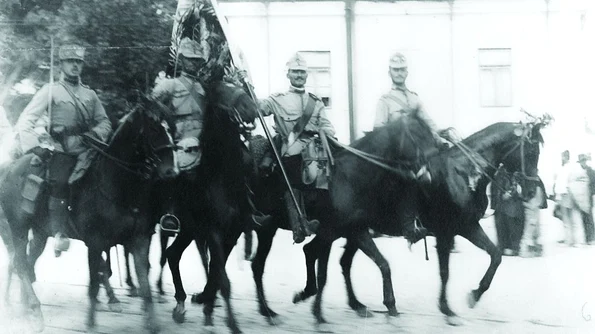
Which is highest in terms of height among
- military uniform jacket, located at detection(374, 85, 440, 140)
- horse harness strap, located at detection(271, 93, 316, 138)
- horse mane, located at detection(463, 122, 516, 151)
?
military uniform jacket, located at detection(374, 85, 440, 140)

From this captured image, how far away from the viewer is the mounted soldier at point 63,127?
662 centimetres

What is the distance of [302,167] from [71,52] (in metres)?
2.65

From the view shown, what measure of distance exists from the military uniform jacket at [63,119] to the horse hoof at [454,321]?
12.3 ft

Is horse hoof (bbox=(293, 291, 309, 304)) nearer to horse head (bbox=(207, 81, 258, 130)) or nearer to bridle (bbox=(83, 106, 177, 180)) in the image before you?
horse head (bbox=(207, 81, 258, 130))

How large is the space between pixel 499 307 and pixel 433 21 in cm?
313

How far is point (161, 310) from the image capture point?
7.04 metres

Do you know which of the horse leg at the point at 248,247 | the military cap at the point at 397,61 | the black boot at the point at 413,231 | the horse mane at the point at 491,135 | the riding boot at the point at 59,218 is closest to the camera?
the riding boot at the point at 59,218

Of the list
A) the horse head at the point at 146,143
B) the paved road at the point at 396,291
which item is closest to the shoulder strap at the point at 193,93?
A: the horse head at the point at 146,143

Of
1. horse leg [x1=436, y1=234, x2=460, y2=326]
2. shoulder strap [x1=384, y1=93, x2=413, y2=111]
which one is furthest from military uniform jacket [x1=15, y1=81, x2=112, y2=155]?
horse leg [x1=436, y1=234, x2=460, y2=326]

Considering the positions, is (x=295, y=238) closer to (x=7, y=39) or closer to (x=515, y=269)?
(x=515, y=269)

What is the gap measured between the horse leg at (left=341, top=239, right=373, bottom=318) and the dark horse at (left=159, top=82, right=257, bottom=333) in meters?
1.18

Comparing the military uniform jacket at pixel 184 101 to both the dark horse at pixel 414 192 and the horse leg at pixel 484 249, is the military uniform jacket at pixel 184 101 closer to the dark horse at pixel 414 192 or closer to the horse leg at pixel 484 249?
the dark horse at pixel 414 192

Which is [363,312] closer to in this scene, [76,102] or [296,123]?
[296,123]

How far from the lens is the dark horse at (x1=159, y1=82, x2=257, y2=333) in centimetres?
617
